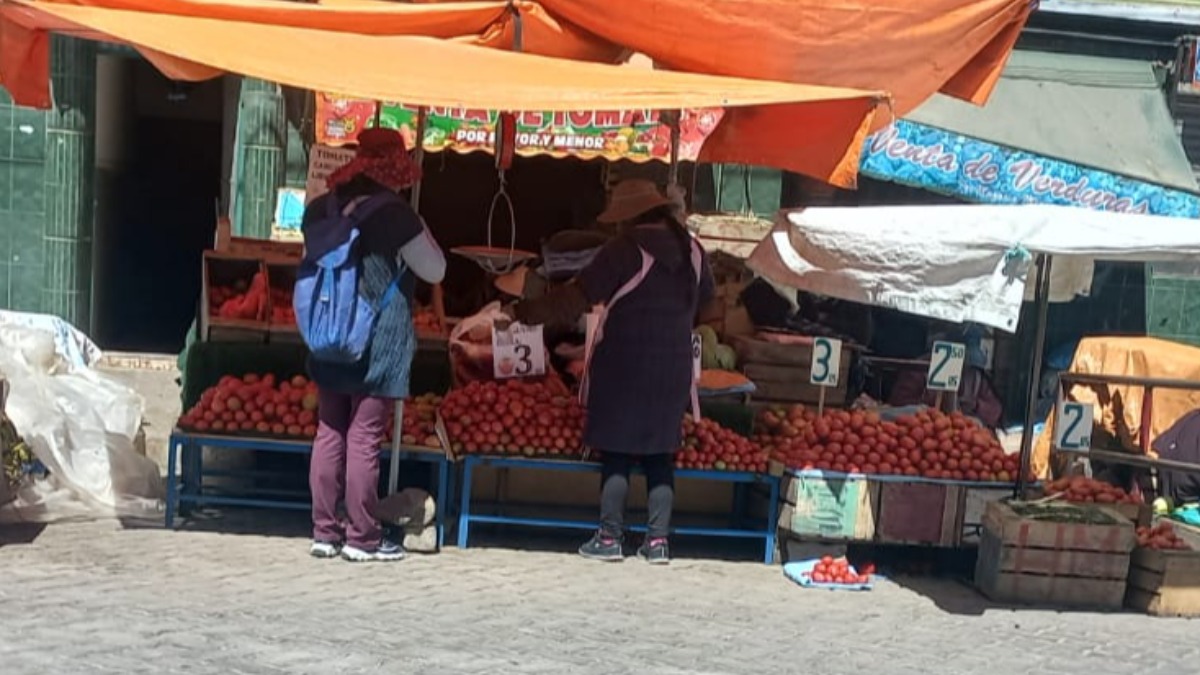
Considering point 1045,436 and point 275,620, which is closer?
point 275,620

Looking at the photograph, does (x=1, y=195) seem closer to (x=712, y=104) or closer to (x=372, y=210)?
(x=372, y=210)

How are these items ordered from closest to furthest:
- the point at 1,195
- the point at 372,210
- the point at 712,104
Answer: the point at 712,104, the point at 372,210, the point at 1,195

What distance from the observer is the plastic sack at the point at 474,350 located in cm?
729

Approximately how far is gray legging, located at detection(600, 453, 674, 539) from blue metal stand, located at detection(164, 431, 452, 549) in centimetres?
85

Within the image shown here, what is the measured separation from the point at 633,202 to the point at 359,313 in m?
1.55

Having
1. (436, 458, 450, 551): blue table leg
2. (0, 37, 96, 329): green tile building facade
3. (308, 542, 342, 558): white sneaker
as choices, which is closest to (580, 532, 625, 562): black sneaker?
(436, 458, 450, 551): blue table leg

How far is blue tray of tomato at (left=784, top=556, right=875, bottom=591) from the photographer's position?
21.8 feet

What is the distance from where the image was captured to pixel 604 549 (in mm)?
6805

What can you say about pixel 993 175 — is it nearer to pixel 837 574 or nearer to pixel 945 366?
pixel 945 366

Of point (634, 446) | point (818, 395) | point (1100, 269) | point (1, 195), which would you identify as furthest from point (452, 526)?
point (1100, 269)

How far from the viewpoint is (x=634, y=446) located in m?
6.61

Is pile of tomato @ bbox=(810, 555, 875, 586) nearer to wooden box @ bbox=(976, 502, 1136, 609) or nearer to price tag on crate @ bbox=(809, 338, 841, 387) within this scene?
wooden box @ bbox=(976, 502, 1136, 609)

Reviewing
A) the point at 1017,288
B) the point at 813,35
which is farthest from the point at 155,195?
the point at 1017,288

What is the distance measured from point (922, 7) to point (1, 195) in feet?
23.0
